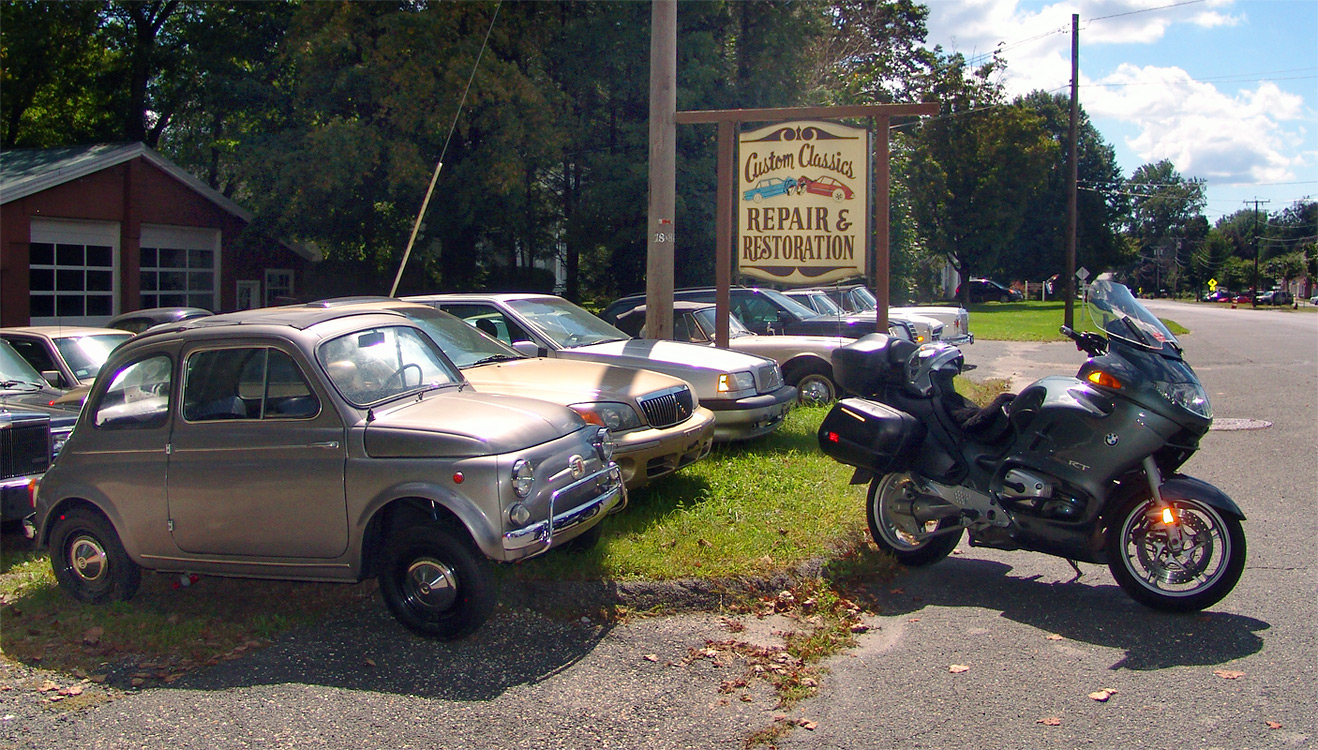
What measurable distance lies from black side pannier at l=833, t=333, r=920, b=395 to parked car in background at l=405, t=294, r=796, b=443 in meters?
2.32

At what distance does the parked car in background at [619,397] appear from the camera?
7199mm

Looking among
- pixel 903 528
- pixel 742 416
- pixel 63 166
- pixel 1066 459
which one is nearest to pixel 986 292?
pixel 63 166

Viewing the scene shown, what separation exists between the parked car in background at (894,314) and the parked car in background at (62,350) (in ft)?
34.5

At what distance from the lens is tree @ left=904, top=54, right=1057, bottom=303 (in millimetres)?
57750

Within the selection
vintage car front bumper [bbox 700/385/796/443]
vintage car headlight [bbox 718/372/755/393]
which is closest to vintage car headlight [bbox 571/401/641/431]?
vintage car front bumper [bbox 700/385/796/443]

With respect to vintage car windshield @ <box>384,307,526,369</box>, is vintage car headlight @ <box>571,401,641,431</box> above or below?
below

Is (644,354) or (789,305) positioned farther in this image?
(789,305)

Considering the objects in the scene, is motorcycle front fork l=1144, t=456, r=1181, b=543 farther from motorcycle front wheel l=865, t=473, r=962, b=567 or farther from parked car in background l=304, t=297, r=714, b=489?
parked car in background l=304, t=297, r=714, b=489

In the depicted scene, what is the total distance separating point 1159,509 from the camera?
5391 millimetres

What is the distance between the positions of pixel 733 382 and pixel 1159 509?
451 centimetres

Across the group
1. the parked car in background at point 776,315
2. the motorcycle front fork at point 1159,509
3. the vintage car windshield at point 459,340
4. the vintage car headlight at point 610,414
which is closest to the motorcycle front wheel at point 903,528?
the motorcycle front fork at point 1159,509

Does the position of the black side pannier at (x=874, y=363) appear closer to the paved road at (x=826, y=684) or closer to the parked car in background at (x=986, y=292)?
the paved road at (x=826, y=684)

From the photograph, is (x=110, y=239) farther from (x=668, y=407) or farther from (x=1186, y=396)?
(x=1186, y=396)

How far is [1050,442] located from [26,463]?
22.1 ft
